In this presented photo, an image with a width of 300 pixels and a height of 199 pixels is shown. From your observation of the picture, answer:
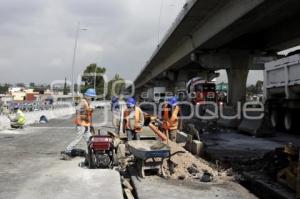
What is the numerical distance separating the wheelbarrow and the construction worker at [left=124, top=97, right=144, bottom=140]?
1.43 meters

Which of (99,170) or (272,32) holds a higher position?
(272,32)

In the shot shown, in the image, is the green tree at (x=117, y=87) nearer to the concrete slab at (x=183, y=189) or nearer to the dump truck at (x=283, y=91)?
the dump truck at (x=283, y=91)

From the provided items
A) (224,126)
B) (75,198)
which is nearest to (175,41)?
(224,126)

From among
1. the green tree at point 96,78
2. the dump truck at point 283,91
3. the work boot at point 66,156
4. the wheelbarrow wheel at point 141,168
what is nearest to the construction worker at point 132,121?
the work boot at point 66,156

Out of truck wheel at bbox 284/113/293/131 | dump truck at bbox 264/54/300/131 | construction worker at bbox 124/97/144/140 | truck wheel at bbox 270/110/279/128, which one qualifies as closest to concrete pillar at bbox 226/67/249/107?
dump truck at bbox 264/54/300/131

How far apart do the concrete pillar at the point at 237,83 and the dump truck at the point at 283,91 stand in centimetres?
972

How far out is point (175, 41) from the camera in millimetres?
35156

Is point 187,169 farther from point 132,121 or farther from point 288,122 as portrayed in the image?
point 288,122

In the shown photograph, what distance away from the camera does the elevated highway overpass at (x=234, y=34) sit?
20.3 metres

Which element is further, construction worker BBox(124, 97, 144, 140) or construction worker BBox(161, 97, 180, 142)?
construction worker BBox(161, 97, 180, 142)

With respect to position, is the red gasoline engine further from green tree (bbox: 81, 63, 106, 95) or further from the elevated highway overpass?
green tree (bbox: 81, 63, 106, 95)

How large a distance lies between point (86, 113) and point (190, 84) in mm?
31087

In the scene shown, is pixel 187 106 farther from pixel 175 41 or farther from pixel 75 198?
pixel 75 198

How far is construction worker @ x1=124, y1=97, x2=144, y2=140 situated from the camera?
40.6ft
